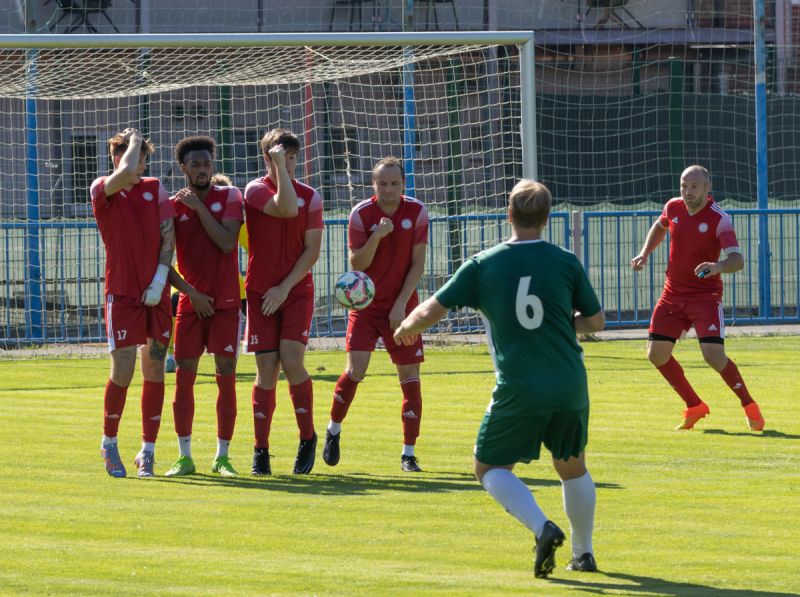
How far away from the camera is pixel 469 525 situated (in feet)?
23.9

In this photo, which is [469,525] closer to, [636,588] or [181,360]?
[636,588]

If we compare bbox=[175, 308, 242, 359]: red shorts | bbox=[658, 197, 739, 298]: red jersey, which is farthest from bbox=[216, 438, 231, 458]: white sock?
bbox=[658, 197, 739, 298]: red jersey

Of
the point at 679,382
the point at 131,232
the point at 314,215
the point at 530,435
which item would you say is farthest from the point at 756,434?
the point at 530,435

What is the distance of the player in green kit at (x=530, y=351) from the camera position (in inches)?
237

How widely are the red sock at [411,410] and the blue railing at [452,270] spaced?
8585mm

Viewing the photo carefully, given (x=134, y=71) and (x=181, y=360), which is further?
(x=134, y=71)

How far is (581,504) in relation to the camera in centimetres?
616

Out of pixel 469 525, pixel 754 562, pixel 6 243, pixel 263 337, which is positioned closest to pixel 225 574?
pixel 469 525

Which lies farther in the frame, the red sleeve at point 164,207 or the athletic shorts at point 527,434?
the red sleeve at point 164,207

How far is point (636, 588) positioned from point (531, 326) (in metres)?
1.11

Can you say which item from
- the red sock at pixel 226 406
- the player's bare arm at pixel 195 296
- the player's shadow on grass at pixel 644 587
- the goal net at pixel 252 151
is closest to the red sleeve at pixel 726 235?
the red sock at pixel 226 406

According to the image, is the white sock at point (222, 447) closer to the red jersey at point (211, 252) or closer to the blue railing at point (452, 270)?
the red jersey at point (211, 252)

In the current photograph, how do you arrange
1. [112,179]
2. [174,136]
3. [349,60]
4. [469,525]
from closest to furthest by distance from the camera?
[469,525], [112,179], [349,60], [174,136]

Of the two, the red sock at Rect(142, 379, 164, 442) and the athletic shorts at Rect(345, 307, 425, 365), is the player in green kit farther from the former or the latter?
the red sock at Rect(142, 379, 164, 442)
